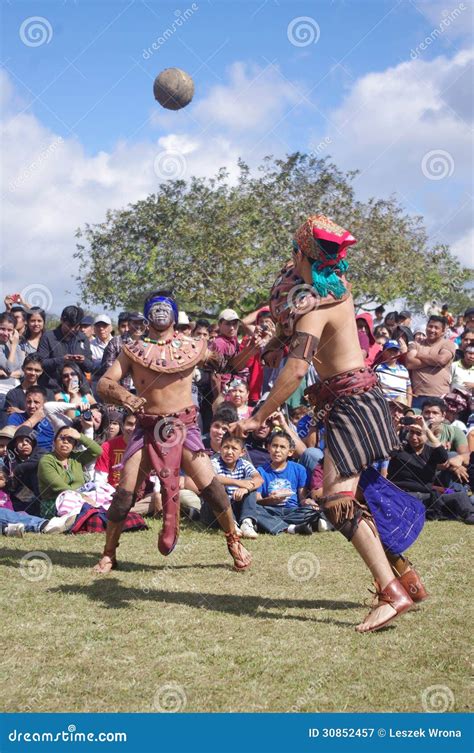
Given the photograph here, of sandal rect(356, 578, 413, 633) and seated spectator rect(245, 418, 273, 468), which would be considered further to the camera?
seated spectator rect(245, 418, 273, 468)

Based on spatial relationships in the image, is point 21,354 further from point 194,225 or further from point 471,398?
point 194,225

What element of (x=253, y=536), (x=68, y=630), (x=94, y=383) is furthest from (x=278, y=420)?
(x=68, y=630)

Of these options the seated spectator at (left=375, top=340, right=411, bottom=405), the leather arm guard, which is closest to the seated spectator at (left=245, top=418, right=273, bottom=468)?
the seated spectator at (left=375, top=340, right=411, bottom=405)

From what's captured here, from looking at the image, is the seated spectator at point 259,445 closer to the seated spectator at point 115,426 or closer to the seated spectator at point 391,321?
the seated spectator at point 115,426

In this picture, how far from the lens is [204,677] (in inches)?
156

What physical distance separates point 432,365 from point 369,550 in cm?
608

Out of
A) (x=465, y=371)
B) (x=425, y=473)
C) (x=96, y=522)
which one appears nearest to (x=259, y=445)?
(x=425, y=473)

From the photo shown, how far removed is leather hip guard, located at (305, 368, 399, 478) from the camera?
4.78 metres

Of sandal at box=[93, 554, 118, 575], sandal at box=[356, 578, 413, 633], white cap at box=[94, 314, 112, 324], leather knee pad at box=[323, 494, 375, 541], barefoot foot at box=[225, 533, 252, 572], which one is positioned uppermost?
white cap at box=[94, 314, 112, 324]

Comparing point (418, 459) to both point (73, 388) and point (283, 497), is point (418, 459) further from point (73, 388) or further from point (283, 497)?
point (73, 388)

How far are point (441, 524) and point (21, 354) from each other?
5.66 m

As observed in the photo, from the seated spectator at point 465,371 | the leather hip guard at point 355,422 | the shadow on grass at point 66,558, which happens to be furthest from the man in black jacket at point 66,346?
the leather hip guard at point 355,422

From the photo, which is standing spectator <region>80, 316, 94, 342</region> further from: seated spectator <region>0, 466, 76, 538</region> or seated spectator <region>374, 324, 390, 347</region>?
seated spectator <region>374, 324, 390, 347</region>

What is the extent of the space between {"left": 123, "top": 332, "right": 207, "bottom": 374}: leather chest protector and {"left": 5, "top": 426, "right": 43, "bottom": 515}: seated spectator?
2.98 m
